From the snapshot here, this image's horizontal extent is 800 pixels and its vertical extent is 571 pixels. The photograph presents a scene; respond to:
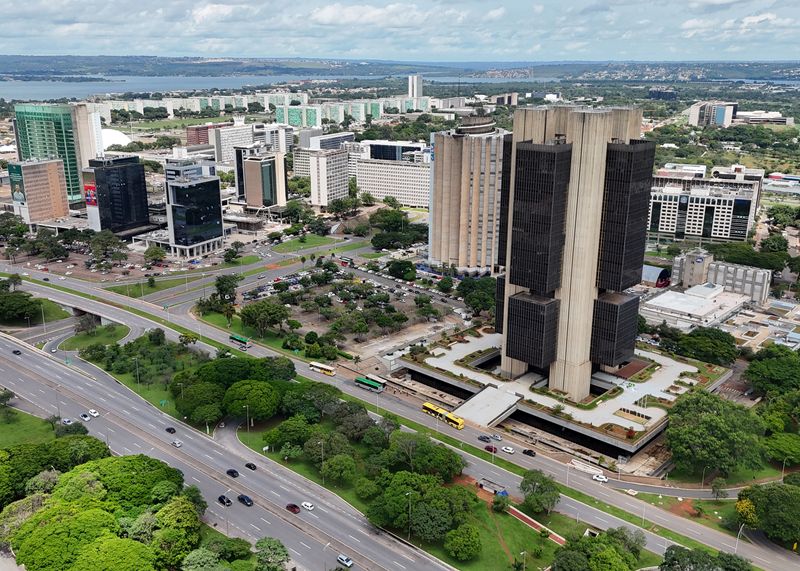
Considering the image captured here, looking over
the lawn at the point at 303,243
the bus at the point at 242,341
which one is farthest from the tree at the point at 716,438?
the lawn at the point at 303,243

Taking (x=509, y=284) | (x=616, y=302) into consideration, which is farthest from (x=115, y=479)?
(x=616, y=302)

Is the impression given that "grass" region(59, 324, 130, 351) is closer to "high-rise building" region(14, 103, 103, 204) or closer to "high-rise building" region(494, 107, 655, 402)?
"high-rise building" region(494, 107, 655, 402)

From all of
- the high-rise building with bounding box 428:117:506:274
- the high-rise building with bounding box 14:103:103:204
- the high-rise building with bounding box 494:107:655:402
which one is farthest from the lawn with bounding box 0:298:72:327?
the high-rise building with bounding box 494:107:655:402

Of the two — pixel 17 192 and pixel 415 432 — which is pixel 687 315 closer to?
pixel 415 432

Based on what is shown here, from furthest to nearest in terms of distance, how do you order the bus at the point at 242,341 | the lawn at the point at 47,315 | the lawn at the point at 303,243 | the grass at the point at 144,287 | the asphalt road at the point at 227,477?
1. the lawn at the point at 303,243
2. the grass at the point at 144,287
3. the lawn at the point at 47,315
4. the bus at the point at 242,341
5. the asphalt road at the point at 227,477

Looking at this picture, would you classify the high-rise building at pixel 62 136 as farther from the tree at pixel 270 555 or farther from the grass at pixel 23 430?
the tree at pixel 270 555

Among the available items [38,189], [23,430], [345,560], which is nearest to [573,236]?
[345,560]
